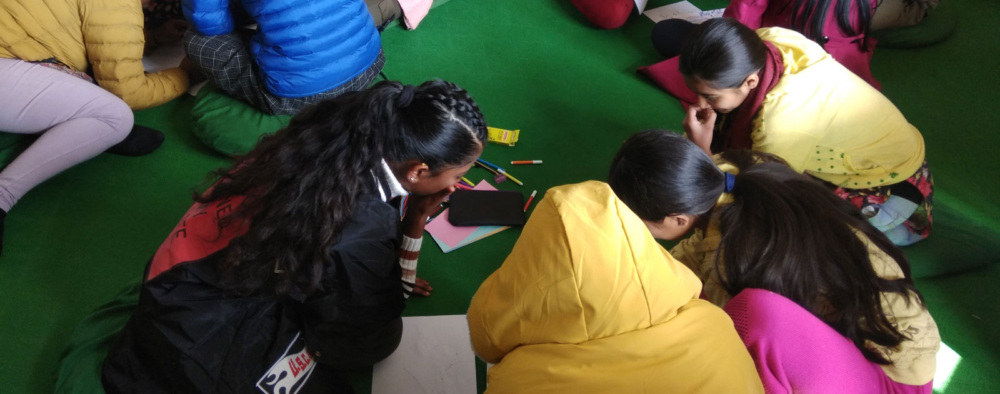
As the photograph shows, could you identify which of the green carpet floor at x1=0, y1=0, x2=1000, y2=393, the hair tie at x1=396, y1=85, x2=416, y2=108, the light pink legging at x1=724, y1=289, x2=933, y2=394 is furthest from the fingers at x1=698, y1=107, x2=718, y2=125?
the hair tie at x1=396, y1=85, x2=416, y2=108

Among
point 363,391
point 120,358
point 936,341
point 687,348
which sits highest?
point 687,348

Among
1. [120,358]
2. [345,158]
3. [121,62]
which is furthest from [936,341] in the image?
[121,62]

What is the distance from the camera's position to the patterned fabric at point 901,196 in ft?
6.14

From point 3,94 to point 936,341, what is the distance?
2.60 meters

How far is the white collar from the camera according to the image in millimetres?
1250

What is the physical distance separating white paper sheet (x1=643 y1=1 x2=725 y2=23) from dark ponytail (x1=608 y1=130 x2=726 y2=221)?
6.39 ft

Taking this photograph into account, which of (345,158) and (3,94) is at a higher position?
(345,158)

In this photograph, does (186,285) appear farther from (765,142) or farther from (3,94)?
(765,142)

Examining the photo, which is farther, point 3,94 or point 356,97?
point 3,94

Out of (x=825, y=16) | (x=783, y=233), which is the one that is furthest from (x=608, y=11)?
(x=783, y=233)

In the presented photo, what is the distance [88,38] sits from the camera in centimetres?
205

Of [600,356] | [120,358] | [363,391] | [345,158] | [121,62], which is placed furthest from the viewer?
[121,62]

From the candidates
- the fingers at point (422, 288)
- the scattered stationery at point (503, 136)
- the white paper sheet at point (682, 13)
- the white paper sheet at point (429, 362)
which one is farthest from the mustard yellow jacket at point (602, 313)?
the white paper sheet at point (682, 13)

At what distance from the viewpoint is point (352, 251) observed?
125 centimetres
